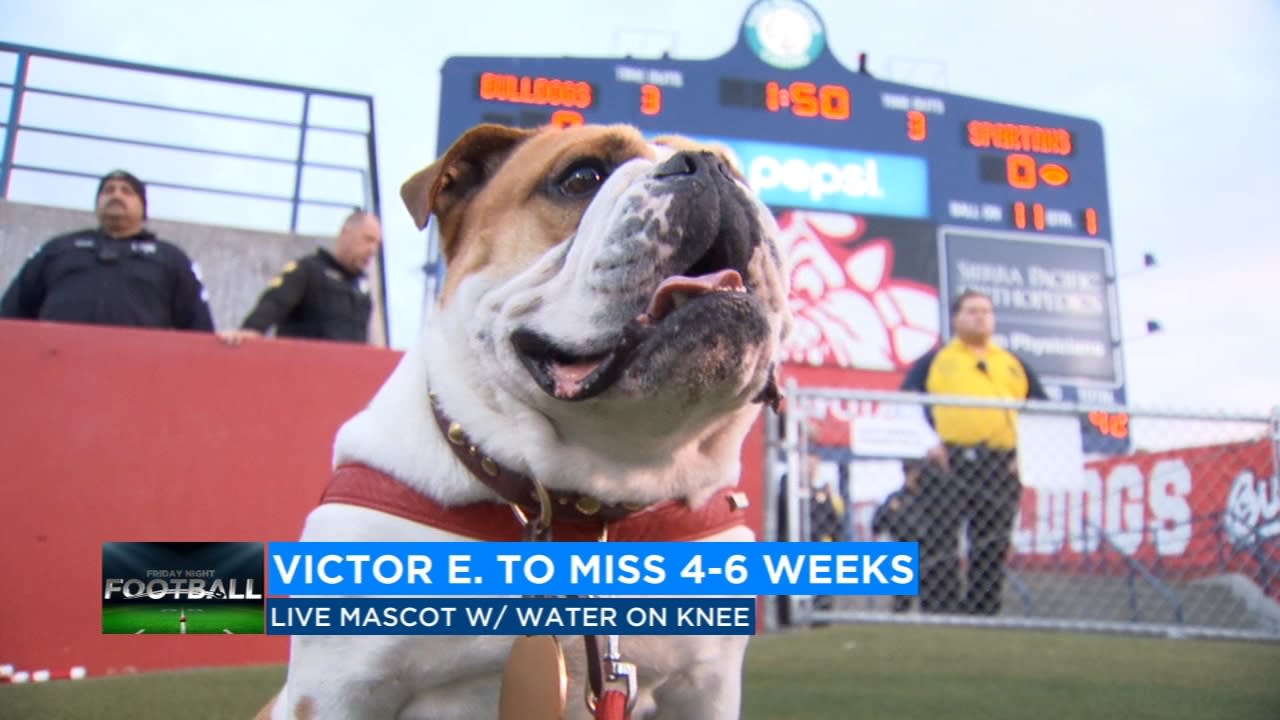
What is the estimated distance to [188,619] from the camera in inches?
46.3

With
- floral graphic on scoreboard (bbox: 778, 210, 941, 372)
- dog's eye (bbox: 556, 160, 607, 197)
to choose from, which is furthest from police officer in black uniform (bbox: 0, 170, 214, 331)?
floral graphic on scoreboard (bbox: 778, 210, 941, 372)

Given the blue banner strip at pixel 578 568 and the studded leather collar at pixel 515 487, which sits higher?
the studded leather collar at pixel 515 487

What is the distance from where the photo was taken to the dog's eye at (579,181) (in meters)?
1.17

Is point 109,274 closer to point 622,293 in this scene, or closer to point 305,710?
point 305,710

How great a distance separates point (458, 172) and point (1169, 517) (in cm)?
351

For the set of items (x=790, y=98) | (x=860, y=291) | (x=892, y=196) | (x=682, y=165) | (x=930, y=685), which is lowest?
(x=930, y=685)

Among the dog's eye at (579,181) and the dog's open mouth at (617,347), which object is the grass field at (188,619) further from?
the dog's eye at (579,181)

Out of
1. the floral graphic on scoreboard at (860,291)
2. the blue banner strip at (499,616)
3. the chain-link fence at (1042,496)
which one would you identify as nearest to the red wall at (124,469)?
the blue banner strip at (499,616)

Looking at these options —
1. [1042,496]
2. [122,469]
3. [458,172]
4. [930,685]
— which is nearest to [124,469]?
[122,469]

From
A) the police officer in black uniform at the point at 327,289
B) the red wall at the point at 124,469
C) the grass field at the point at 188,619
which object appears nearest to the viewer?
the grass field at the point at 188,619

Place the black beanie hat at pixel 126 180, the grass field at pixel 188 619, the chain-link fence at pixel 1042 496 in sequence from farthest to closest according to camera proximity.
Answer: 1. the chain-link fence at pixel 1042 496
2. the black beanie hat at pixel 126 180
3. the grass field at pixel 188 619

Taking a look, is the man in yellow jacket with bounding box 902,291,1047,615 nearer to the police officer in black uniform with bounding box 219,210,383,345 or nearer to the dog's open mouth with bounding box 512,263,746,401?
the police officer in black uniform with bounding box 219,210,383,345

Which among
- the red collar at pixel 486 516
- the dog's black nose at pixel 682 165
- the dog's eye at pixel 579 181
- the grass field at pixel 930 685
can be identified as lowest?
the grass field at pixel 930 685

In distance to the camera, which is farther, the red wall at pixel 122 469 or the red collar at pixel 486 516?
the red wall at pixel 122 469
